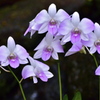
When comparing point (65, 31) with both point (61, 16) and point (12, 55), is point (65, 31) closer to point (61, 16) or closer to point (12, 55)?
point (61, 16)

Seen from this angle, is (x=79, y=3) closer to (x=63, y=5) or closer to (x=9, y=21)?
(x=63, y=5)

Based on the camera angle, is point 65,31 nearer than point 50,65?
Yes

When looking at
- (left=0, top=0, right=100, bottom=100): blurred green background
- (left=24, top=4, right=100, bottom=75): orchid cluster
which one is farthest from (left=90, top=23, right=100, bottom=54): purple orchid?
(left=0, top=0, right=100, bottom=100): blurred green background

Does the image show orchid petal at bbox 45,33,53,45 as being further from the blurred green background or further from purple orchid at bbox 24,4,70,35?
the blurred green background

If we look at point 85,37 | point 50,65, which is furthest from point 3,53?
point 50,65

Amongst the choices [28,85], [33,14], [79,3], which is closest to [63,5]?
[79,3]
